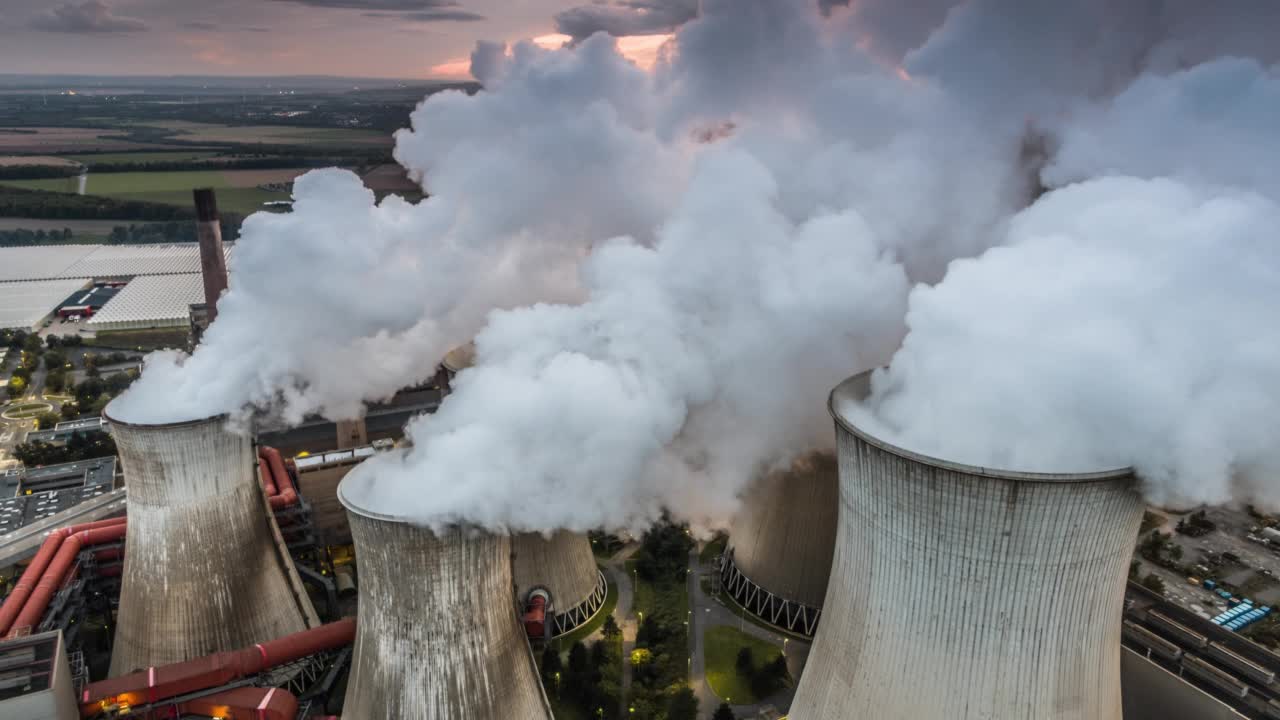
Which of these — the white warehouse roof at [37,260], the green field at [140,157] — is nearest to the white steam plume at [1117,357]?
the green field at [140,157]

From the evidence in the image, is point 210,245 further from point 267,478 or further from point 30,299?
point 30,299

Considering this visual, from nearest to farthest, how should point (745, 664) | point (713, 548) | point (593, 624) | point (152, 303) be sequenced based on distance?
point (745, 664) < point (593, 624) < point (713, 548) < point (152, 303)

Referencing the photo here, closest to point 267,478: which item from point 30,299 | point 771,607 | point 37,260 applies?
point 771,607

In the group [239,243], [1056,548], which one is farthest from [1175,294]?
[239,243]

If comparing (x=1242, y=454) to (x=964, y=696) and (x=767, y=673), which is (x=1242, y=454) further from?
(x=767, y=673)

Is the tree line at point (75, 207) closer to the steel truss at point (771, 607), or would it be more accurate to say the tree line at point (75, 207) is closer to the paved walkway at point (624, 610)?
the paved walkway at point (624, 610)
